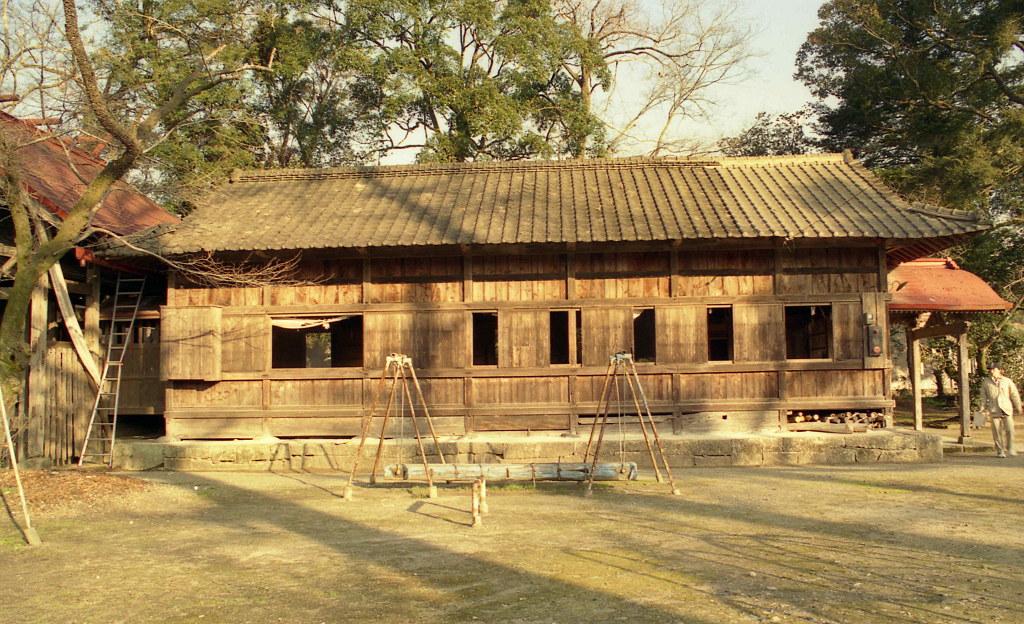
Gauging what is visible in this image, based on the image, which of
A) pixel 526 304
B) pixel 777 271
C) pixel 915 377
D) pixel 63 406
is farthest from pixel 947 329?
pixel 63 406

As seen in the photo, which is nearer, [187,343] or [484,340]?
[187,343]

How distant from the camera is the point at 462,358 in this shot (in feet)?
41.5

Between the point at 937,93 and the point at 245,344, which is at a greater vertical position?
the point at 937,93

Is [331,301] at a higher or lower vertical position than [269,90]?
lower

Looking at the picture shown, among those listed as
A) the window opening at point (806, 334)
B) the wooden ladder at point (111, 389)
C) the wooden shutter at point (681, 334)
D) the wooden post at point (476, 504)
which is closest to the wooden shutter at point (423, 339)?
the wooden shutter at point (681, 334)

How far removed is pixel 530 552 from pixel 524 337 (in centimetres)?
600

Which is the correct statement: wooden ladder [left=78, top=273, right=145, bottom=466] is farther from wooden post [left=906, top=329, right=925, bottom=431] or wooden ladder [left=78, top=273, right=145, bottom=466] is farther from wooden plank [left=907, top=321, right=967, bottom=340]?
wooden plank [left=907, top=321, right=967, bottom=340]

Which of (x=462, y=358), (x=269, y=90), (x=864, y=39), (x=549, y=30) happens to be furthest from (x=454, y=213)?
(x=864, y=39)

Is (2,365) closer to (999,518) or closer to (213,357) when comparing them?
(213,357)

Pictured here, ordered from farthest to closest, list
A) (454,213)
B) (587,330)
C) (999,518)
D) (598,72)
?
(598,72), (454,213), (587,330), (999,518)

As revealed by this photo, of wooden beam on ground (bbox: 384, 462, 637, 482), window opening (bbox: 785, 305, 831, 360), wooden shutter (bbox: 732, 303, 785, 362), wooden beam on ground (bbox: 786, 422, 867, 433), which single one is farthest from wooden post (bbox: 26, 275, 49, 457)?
window opening (bbox: 785, 305, 831, 360)

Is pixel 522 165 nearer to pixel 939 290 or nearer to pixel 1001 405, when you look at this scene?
pixel 939 290

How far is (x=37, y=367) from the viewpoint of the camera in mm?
12414

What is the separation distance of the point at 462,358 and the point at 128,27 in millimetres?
14484
